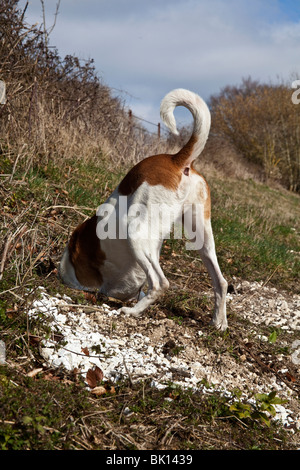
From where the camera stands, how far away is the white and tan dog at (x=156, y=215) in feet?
11.9

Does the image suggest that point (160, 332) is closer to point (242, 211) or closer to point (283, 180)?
point (242, 211)

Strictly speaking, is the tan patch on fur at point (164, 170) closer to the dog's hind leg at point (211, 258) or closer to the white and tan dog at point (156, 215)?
the white and tan dog at point (156, 215)

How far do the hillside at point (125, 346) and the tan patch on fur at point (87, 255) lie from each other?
238mm

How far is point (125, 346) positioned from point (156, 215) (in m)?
1.02

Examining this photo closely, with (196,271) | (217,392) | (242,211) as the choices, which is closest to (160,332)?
(217,392)

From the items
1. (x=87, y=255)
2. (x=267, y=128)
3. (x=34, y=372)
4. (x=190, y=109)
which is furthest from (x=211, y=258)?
(x=267, y=128)

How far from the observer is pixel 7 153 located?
606 cm

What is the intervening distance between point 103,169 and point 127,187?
14.2 feet

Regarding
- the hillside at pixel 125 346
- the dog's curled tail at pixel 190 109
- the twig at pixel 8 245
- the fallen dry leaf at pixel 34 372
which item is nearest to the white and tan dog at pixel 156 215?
the dog's curled tail at pixel 190 109

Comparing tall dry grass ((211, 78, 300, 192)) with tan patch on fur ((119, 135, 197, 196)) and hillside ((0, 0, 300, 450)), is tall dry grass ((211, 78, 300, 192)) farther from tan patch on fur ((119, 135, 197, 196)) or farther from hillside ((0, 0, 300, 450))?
tan patch on fur ((119, 135, 197, 196))

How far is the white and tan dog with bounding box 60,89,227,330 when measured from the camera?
3.62 meters

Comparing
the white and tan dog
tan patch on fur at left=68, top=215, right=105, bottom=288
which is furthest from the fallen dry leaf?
tan patch on fur at left=68, top=215, right=105, bottom=288

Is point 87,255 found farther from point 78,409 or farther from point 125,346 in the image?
point 78,409

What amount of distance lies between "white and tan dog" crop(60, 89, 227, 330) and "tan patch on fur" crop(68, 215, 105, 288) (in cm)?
2
